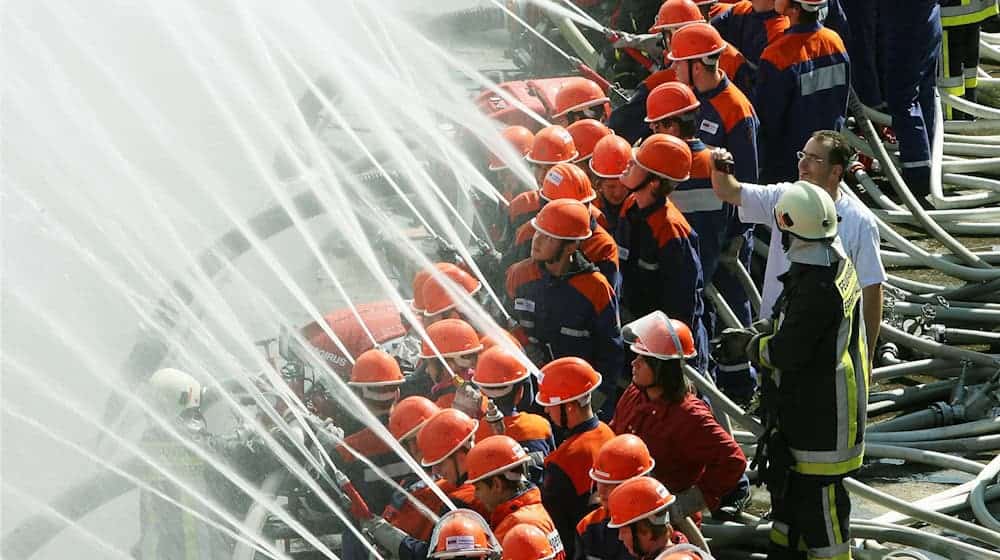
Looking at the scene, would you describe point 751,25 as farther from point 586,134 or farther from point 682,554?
point 682,554

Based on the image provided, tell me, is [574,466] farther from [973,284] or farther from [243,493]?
[973,284]

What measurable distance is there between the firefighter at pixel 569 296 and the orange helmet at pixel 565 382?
3.57ft

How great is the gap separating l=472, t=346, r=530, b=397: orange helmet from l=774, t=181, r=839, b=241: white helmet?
1438mm

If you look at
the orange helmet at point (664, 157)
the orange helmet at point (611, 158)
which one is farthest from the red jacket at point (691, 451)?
the orange helmet at point (611, 158)

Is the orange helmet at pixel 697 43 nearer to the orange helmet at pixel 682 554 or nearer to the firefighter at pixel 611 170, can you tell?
the firefighter at pixel 611 170

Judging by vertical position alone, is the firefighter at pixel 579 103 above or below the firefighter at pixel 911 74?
above

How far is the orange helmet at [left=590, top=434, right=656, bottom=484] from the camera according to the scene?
22.7ft

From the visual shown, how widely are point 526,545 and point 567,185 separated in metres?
3.14

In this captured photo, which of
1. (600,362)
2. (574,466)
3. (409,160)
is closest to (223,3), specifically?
(409,160)

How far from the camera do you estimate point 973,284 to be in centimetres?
1077

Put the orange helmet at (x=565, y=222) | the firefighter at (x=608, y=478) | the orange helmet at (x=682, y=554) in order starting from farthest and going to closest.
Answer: the orange helmet at (x=565, y=222) < the firefighter at (x=608, y=478) < the orange helmet at (x=682, y=554)

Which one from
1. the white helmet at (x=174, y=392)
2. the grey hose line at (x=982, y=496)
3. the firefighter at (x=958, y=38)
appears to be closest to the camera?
the white helmet at (x=174, y=392)

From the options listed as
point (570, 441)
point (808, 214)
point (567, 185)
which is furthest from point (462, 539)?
point (567, 185)

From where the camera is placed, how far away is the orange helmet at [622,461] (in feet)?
22.7
